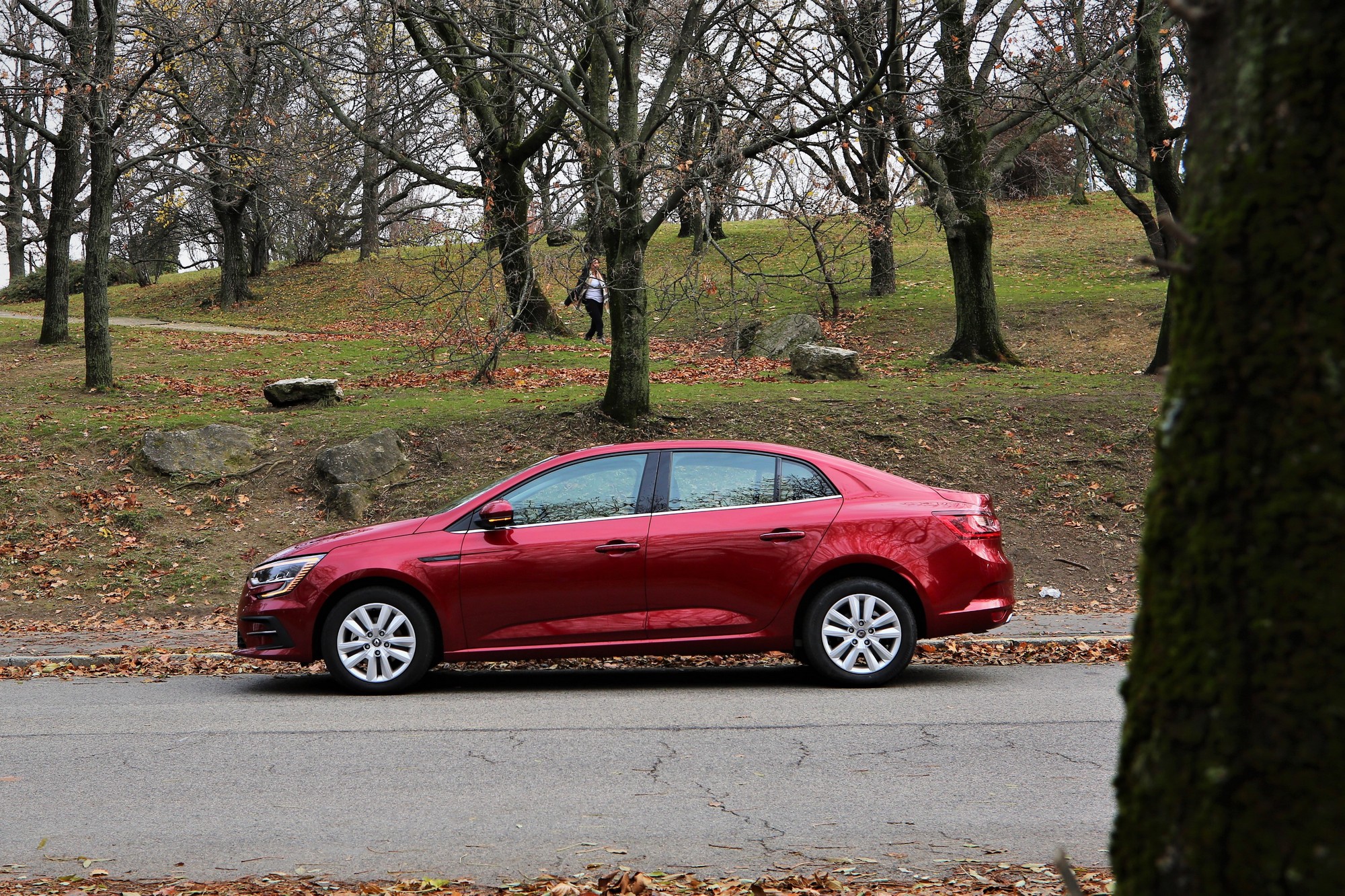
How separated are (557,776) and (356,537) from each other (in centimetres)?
297

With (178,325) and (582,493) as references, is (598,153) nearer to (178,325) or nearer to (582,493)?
(582,493)

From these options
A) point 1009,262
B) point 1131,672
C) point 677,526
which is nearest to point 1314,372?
point 1131,672

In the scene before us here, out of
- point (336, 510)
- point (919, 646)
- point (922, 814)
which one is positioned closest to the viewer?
point (922, 814)

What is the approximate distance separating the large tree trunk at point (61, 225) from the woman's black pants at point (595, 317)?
10537 mm

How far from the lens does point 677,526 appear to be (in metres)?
7.98

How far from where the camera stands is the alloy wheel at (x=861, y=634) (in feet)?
26.1

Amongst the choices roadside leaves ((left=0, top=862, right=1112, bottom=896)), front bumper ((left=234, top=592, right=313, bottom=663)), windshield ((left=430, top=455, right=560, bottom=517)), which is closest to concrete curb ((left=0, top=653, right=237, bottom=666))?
front bumper ((left=234, top=592, right=313, bottom=663))

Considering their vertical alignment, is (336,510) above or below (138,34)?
below

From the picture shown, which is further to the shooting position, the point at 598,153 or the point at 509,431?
the point at 509,431

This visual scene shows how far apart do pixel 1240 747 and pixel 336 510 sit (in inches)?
501

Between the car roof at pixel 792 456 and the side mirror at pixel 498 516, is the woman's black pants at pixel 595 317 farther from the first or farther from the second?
the side mirror at pixel 498 516

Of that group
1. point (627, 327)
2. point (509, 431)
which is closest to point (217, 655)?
point (509, 431)

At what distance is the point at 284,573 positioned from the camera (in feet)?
26.5

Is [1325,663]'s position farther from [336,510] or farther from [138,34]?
[138,34]
